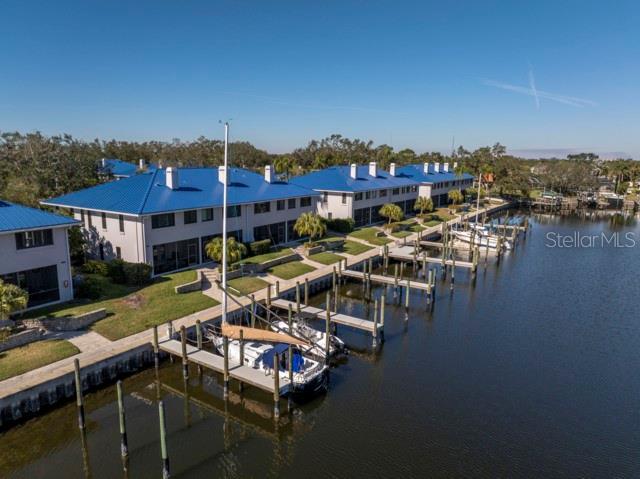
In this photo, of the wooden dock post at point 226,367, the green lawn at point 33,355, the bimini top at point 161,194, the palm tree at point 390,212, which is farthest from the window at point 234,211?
the palm tree at point 390,212

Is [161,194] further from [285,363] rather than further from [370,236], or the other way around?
[370,236]

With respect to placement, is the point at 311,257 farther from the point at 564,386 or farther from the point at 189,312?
the point at 564,386

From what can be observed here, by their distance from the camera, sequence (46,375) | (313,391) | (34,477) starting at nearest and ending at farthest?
(34,477) < (46,375) < (313,391)

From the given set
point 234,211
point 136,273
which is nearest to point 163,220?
point 136,273

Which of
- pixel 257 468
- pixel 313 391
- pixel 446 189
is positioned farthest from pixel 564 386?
pixel 446 189

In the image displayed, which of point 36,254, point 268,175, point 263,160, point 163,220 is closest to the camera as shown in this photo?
point 36,254

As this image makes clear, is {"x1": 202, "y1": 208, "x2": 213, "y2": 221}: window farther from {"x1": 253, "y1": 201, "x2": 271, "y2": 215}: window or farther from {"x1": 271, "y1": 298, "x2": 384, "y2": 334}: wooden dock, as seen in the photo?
{"x1": 271, "y1": 298, "x2": 384, "y2": 334}: wooden dock

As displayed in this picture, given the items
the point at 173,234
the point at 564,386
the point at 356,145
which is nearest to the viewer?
the point at 564,386
